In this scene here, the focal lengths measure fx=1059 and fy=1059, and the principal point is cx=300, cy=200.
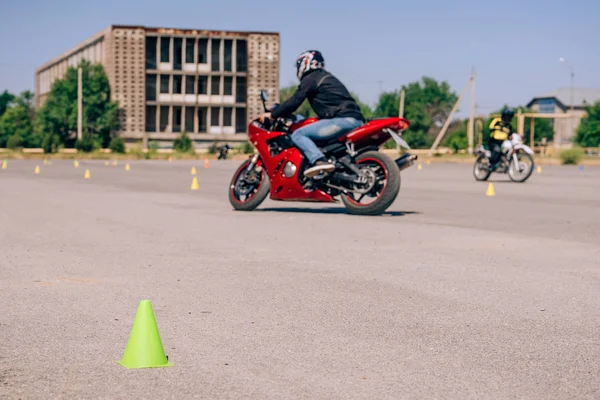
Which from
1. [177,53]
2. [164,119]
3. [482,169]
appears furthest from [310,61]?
[164,119]

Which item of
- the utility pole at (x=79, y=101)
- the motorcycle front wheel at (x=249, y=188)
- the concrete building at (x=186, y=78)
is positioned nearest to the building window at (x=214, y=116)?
the concrete building at (x=186, y=78)

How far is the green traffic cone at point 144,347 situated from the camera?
15.9ft

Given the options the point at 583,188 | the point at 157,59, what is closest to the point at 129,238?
the point at 583,188

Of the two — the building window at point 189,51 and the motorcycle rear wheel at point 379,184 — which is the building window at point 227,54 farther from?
A: the motorcycle rear wheel at point 379,184

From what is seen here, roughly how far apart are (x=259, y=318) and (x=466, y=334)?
1.23 m

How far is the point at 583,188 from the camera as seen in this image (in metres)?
24.2

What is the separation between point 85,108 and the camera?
299 ft

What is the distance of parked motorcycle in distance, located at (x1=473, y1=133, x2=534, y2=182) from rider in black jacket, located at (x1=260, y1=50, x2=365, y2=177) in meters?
14.0

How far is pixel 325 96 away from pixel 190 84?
283ft

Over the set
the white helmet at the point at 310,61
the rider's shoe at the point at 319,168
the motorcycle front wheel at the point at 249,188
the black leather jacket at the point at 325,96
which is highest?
the white helmet at the point at 310,61

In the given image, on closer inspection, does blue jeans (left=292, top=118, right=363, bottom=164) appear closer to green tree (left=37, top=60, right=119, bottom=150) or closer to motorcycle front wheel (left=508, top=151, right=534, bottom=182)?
motorcycle front wheel (left=508, top=151, right=534, bottom=182)

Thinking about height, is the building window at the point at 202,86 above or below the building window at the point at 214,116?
above

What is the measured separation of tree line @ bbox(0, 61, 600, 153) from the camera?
91250 millimetres

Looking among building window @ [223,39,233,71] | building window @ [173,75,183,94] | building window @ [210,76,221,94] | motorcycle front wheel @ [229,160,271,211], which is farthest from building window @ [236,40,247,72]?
motorcycle front wheel @ [229,160,271,211]
